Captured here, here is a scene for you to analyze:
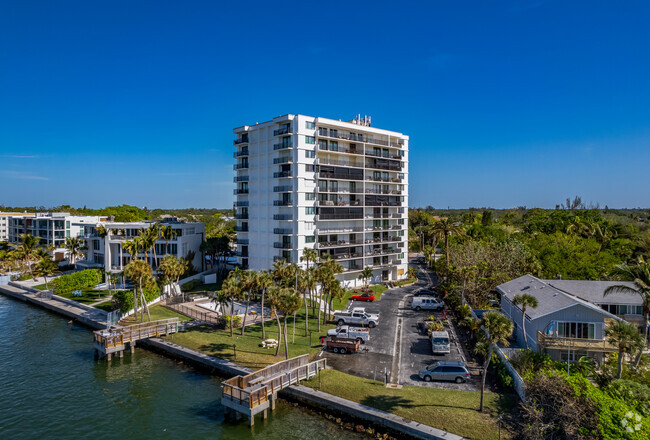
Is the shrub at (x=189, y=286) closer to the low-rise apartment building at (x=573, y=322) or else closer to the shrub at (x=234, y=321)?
the shrub at (x=234, y=321)

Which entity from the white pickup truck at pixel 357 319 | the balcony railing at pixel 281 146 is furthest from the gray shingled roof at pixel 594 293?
the balcony railing at pixel 281 146

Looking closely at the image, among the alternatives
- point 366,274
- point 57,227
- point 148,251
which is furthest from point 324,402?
point 57,227

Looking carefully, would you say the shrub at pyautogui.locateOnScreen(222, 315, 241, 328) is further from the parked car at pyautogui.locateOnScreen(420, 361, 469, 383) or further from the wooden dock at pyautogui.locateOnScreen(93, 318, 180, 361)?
the parked car at pyautogui.locateOnScreen(420, 361, 469, 383)

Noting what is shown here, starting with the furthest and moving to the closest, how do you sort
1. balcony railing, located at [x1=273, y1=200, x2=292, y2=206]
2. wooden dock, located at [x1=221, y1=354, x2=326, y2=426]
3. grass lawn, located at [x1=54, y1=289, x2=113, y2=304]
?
balcony railing, located at [x1=273, y1=200, x2=292, y2=206]
grass lawn, located at [x1=54, y1=289, x2=113, y2=304]
wooden dock, located at [x1=221, y1=354, x2=326, y2=426]

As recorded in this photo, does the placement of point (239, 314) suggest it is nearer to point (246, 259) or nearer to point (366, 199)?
point (246, 259)

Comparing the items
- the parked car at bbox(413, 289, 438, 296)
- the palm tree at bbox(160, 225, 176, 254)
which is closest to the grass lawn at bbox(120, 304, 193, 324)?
the palm tree at bbox(160, 225, 176, 254)

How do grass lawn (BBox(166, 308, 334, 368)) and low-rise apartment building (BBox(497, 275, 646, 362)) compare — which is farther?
grass lawn (BBox(166, 308, 334, 368))
